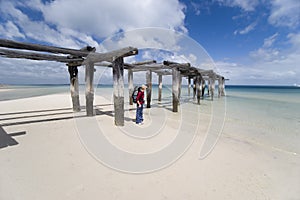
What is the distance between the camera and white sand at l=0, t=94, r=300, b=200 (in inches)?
96.7

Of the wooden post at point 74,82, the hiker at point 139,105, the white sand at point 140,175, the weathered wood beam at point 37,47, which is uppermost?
the weathered wood beam at point 37,47

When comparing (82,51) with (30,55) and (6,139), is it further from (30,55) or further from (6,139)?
(6,139)

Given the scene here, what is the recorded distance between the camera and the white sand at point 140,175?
2.46m

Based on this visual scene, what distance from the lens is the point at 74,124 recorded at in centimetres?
611

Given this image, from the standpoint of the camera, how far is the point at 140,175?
2.95 meters

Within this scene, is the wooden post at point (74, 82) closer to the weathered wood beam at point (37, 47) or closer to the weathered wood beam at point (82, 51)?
the weathered wood beam at point (82, 51)

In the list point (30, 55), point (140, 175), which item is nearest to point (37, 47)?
point (30, 55)

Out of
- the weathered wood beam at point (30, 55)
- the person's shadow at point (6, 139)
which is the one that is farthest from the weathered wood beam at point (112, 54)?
the person's shadow at point (6, 139)

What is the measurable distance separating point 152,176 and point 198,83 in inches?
584

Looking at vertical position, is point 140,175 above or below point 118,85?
below

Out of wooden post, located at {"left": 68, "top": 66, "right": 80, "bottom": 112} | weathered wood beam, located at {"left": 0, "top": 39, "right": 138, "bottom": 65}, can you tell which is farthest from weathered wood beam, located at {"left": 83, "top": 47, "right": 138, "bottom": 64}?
wooden post, located at {"left": 68, "top": 66, "right": 80, "bottom": 112}

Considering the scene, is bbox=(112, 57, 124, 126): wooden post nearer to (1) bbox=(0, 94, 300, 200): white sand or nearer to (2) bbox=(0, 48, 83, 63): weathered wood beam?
(1) bbox=(0, 94, 300, 200): white sand

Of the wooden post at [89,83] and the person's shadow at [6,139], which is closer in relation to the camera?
the person's shadow at [6,139]

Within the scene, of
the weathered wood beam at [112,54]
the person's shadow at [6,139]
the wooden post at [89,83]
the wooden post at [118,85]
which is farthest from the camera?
the wooden post at [89,83]
